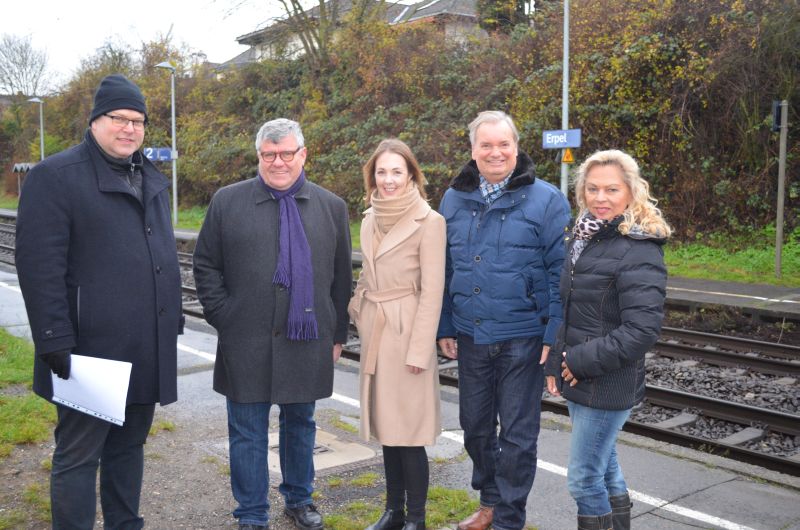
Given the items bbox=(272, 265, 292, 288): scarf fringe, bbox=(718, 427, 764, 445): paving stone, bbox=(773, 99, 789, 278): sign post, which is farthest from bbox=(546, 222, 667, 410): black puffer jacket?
bbox=(773, 99, 789, 278): sign post

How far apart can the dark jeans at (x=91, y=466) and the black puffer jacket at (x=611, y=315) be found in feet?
6.49

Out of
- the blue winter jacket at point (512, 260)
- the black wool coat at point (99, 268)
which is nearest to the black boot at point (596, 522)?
the blue winter jacket at point (512, 260)

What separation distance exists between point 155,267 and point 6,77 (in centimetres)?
5821

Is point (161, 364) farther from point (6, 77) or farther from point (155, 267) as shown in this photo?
point (6, 77)

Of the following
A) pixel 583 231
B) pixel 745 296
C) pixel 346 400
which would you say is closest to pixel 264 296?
pixel 583 231

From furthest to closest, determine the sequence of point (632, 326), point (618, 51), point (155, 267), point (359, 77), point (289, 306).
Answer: point (359, 77) → point (618, 51) → point (289, 306) → point (155, 267) → point (632, 326)

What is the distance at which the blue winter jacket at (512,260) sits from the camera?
3.83 meters

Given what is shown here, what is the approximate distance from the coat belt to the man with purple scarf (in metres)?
0.24

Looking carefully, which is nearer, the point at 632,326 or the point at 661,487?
the point at 632,326

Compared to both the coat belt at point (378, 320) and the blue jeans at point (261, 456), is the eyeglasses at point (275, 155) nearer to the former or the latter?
the coat belt at point (378, 320)

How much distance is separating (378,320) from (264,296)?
57cm

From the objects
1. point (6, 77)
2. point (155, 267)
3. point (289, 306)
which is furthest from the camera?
point (6, 77)

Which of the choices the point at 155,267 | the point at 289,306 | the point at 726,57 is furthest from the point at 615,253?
the point at 726,57

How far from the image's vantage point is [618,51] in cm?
1898
